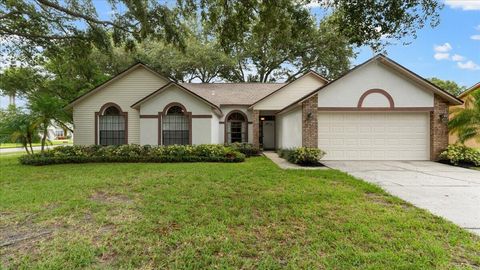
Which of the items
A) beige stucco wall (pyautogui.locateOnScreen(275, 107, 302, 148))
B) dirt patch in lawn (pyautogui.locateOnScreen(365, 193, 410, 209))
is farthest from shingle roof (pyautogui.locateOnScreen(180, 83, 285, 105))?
dirt patch in lawn (pyautogui.locateOnScreen(365, 193, 410, 209))

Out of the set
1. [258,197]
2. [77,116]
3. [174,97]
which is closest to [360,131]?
[258,197]

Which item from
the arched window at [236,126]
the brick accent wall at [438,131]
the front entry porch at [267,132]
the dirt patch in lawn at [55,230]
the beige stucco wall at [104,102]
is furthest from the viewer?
the front entry porch at [267,132]

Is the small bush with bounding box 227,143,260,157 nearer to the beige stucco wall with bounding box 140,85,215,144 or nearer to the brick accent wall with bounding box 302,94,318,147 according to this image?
the beige stucco wall with bounding box 140,85,215,144

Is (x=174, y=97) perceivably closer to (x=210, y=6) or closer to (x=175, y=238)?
(x=210, y=6)

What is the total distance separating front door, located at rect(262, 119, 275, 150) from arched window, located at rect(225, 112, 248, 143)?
2069mm

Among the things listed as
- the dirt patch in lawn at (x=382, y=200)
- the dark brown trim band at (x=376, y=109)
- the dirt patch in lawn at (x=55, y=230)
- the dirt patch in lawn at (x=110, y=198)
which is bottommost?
the dirt patch in lawn at (x=55, y=230)

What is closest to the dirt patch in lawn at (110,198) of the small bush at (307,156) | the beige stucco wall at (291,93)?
the small bush at (307,156)

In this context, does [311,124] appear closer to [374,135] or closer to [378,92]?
[374,135]

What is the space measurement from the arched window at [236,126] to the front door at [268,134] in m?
2.07

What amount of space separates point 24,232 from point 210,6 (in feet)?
24.1

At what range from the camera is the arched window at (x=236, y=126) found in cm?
2053

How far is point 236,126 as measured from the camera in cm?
2064

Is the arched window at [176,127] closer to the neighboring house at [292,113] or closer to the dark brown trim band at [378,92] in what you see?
the neighboring house at [292,113]

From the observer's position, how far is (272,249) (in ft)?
12.7
